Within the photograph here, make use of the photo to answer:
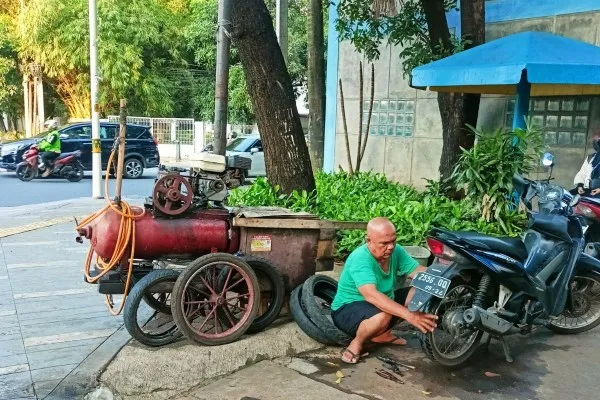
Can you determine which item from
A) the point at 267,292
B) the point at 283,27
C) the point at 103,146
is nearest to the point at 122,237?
the point at 267,292

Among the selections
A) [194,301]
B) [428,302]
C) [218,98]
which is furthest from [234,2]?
[428,302]

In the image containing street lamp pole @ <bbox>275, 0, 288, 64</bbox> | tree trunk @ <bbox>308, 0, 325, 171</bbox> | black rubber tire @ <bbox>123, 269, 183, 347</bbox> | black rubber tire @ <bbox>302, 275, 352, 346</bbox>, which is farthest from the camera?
tree trunk @ <bbox>308, 0, 325, 171</bbox>

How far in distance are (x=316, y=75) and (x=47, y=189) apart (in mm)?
7588

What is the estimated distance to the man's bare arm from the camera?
3.87 meters

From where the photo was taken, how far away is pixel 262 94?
650 centimetres

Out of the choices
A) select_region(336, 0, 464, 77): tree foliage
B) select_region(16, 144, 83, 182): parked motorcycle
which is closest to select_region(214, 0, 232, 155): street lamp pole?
select_region(336, 0, 464, 77): tree foliage

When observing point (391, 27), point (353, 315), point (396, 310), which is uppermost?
point (391, 27)

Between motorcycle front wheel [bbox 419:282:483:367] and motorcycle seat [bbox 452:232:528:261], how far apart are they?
315 millimetres

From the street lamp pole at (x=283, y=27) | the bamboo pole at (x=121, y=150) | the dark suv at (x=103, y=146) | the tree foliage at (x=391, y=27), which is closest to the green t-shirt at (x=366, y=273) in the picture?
the bamboo pole at (x=121, y=150)

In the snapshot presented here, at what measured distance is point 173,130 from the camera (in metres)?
27.9

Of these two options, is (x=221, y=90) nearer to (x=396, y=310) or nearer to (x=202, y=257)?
(x=202, y=257)

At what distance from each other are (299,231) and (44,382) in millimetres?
2005

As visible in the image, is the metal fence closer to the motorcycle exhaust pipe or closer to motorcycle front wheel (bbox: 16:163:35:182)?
motorcycle front wheel (bbox: 16:163:35:182)

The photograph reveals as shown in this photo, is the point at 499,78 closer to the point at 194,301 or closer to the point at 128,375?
the point at 194,301
